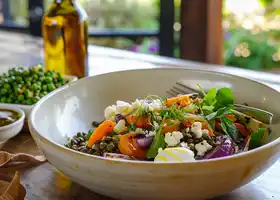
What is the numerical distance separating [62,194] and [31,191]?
0.23ft

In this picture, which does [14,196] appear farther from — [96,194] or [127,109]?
[127,109]

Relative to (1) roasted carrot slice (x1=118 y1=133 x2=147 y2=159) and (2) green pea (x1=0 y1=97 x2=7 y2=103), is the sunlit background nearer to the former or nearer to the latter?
(2) green pea (x1=0 y1=97 x2=7 y2=103)

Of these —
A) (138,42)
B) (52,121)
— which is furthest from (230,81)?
(138,42)

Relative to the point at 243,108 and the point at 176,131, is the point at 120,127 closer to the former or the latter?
the point at 176,131

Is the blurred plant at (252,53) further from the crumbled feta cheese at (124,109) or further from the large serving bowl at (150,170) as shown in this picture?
the crumbled feta cheese at (124,109)

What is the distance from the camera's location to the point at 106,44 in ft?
11.3

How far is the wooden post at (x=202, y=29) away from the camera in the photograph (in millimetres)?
2609

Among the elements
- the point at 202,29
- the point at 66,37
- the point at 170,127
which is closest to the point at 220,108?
the point at 170,127

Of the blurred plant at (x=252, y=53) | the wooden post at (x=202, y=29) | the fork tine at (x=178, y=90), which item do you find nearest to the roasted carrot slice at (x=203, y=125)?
the fork tine at (x=178, y=90)

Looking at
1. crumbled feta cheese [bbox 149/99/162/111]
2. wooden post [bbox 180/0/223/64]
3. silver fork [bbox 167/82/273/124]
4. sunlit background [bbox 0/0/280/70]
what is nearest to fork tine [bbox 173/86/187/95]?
silver fork [bbox 167/82/273/124]

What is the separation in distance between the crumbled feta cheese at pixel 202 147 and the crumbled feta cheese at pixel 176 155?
0.17ft

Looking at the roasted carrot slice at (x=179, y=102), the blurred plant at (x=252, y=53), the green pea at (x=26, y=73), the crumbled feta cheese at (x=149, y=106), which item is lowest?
the blurred plant at (x=252, y=53)

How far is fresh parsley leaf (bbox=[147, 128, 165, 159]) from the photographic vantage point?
2.92 feet

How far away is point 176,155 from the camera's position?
831 millimetres
